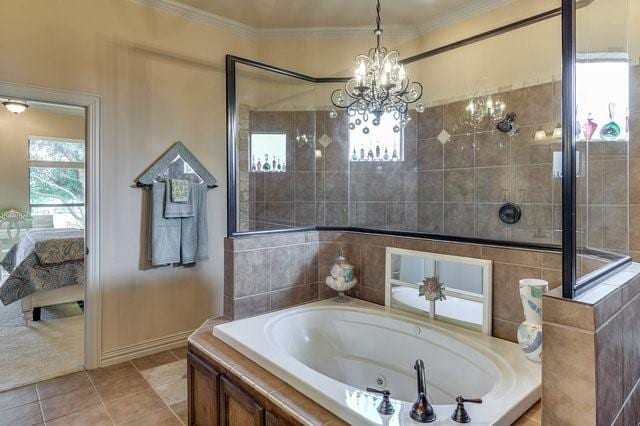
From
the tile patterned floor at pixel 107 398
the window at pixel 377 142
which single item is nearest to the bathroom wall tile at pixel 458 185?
the window at pixel 377 142

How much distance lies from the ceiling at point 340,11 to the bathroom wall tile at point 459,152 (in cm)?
107

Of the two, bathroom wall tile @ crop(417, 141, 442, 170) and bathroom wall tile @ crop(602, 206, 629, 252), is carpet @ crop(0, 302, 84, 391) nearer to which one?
bathroom wall tile @ crop(417, 141, 442, 170)

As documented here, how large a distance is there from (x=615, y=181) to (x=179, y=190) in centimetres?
292

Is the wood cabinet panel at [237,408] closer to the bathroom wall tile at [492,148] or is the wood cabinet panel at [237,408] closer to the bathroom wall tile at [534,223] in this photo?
the bathroom wall tile at [534,223]

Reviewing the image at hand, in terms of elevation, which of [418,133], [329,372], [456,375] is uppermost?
[418,133]

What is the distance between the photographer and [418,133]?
3.51 meters

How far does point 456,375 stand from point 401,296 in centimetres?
66

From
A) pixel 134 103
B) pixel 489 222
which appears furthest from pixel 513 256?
pixel 134 103

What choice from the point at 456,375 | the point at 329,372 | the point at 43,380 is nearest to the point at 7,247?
the point at 43,380

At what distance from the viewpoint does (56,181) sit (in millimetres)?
6215

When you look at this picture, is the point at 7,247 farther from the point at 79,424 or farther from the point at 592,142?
the point at 592,142

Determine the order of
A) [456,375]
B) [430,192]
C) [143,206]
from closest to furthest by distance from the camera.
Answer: [456,375] < [143,206] < [430,192]

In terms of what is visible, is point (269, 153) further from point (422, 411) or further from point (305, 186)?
point (422, 411)

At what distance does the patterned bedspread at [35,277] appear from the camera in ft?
12.3
